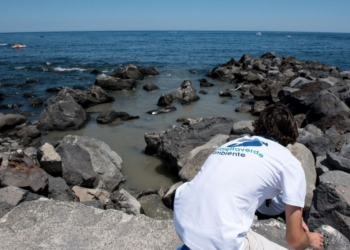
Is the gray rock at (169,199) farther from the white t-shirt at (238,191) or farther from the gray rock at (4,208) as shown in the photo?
the white t-shirt at (238,191)

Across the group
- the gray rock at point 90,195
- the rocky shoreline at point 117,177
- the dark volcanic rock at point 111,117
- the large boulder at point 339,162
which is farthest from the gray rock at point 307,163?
the dark volcanic rock at point 111,117

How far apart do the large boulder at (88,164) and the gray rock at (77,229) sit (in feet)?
6.99

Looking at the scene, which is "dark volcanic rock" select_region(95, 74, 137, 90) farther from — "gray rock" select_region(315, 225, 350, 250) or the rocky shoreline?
"gray rock" select_region(315, 225, 350, 250)

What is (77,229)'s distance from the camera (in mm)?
4133

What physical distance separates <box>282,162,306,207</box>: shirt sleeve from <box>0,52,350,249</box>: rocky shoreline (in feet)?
6.94

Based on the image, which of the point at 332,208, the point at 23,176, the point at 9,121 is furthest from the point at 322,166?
the point at 9,121

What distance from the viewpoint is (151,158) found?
28.8 ft

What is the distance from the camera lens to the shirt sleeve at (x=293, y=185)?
78.4 inches

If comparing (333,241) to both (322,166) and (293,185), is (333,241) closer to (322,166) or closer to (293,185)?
(293,185)

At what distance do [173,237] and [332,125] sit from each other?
671 cm

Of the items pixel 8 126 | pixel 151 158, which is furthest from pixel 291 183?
pixel 8 126

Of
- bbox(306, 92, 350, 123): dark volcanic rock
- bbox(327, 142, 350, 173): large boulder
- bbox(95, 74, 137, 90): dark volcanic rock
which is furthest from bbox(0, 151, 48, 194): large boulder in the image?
bbox(95, 74, 137, 90): dark volcanic rock

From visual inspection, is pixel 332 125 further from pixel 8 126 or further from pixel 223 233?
pixel 8 126

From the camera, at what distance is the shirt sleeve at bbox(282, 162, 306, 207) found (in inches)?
78.4
